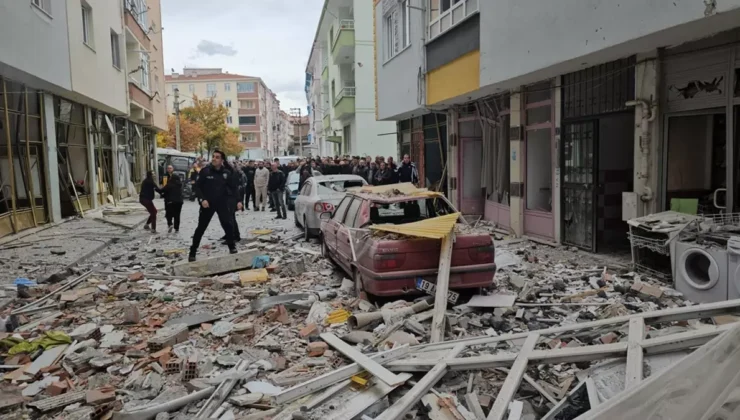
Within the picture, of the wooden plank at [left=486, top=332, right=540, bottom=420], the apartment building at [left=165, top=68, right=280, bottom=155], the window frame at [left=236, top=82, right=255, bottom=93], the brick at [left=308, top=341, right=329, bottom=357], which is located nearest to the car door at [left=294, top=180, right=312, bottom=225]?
the brick at [left=308, top=341, right=329, bottom=357]

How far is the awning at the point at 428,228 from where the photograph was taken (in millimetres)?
6088

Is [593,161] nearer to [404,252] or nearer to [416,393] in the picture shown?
[404,252]

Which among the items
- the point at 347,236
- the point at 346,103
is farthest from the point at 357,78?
the point at 347,236

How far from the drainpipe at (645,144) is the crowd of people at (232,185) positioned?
6.88 m

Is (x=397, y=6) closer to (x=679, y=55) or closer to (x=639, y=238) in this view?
(x=679, y=55)

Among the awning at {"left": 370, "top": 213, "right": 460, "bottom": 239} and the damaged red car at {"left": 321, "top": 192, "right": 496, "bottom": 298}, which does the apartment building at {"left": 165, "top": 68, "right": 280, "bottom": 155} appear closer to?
the damaged red car at {"left": 321, "top": 192, "right": 496, "bottom": 298}

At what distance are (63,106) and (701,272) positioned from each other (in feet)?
55.5

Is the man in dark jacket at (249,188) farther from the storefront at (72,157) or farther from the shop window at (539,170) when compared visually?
the shop window at (539,170)

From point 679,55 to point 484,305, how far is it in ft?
15.3

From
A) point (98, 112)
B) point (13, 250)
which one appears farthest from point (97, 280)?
point (98, 112)

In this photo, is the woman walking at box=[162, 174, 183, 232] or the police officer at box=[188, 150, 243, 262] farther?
the woman walking at box=[162, 174, 183, 232]

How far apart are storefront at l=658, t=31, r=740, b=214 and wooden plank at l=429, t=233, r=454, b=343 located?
3.97m

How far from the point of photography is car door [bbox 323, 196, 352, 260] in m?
8.08

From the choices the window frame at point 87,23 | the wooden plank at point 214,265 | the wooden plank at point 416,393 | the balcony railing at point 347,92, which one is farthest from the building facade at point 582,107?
the balcony railing at point 347,92
